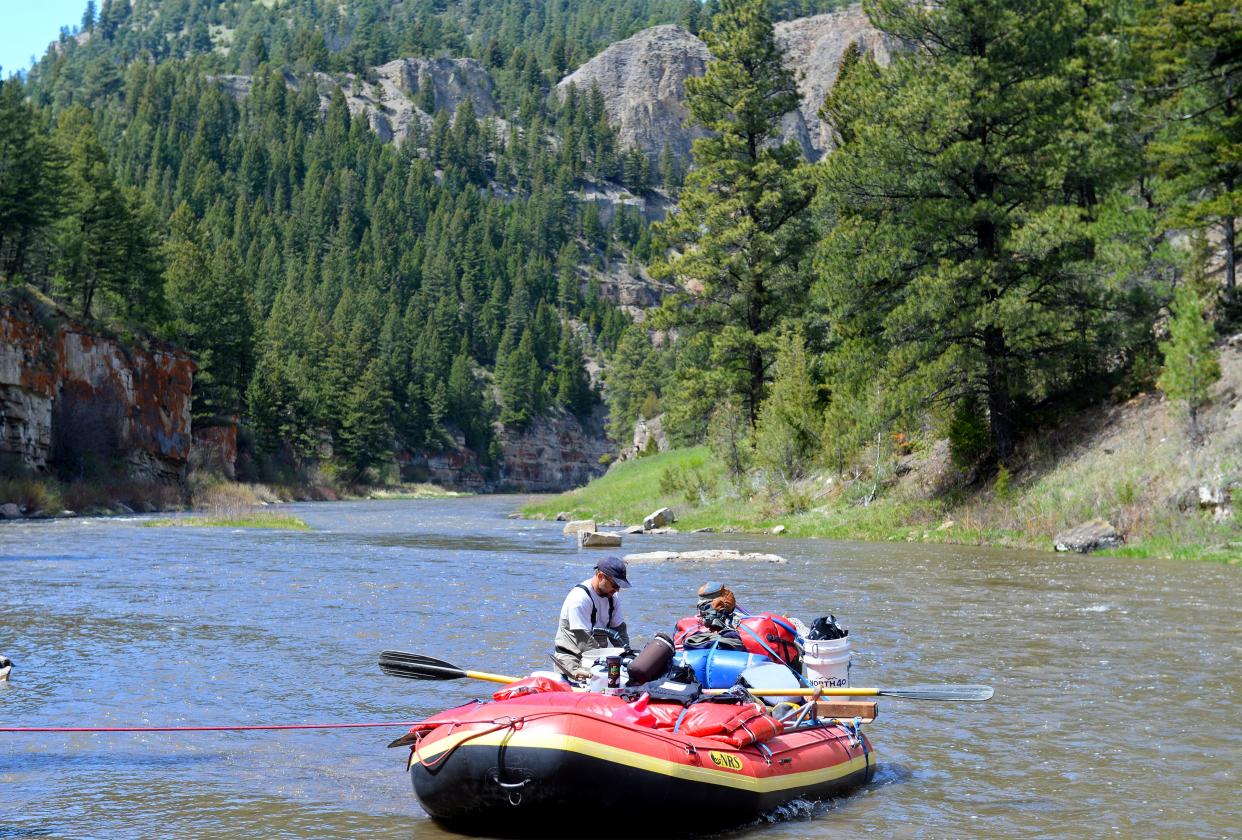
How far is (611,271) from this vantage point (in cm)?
18888

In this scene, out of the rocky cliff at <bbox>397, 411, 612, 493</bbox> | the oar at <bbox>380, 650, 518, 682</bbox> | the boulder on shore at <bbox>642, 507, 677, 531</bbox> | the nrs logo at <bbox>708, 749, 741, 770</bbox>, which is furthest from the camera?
the rocky cliff at <bbox>397, 411, 612, 493</bbox>

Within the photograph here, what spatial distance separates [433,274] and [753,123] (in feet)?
392

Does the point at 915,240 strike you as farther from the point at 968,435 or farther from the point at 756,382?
the point at 756,382

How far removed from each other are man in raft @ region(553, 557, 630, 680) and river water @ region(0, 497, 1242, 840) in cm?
178

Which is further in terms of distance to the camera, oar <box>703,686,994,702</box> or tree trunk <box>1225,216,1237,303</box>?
tree trunk <box>1225,216,1237,303</box>

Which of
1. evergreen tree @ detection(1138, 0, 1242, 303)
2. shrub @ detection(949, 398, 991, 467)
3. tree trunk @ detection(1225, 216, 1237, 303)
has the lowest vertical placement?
shrub @ detection(949, 398, 991, 467)

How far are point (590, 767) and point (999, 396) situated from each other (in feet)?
84.9

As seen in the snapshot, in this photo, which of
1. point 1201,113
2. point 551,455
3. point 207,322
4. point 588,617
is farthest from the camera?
point 551,455

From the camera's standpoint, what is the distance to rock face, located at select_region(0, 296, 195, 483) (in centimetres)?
4784

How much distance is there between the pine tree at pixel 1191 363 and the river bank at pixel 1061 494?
58 centimetres

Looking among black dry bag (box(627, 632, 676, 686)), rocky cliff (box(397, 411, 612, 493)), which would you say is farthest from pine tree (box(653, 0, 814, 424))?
rocky cliff (box(397, 411, 612, 493))

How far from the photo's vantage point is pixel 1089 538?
2633 centimetres

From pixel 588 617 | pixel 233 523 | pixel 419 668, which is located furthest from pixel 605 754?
pixel 233 523

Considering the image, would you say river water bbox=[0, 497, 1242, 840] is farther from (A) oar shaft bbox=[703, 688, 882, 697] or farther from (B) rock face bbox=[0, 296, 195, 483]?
(B) rock face bbox=[0, 296, 195, 483]
